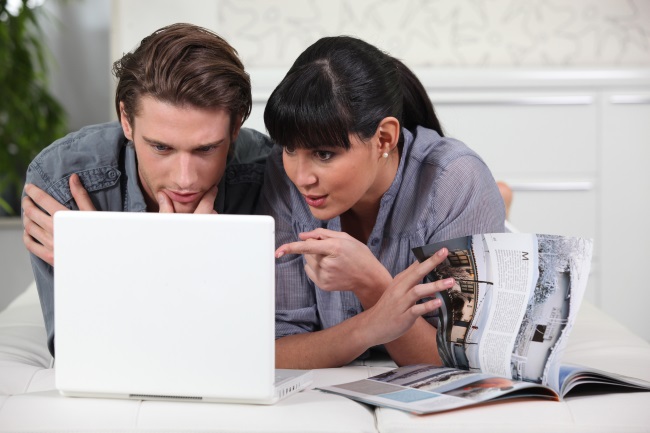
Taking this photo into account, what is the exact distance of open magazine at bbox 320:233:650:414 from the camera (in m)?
1.48

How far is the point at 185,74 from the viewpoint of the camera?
1.89 m

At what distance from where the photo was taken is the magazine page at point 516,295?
149cm

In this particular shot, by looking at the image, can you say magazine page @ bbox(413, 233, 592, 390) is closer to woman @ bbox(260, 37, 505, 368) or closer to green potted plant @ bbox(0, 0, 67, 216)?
woman @ bbox(260, 37, 505, 368)

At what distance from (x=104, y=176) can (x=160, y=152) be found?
0.76 ft

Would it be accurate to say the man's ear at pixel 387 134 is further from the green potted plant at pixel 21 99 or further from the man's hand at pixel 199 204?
the green potted plant at pixel 21 99

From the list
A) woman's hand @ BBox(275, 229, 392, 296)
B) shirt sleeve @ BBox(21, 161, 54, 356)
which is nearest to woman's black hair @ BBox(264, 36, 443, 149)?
woman's hand @ BBox(275, 229, 392, 296)

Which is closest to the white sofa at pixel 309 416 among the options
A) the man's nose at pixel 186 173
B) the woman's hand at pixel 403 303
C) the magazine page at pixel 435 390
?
the magazine page at pixel 435 390

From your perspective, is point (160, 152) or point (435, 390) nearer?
point (435, 390)

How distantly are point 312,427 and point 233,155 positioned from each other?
3.03 ft

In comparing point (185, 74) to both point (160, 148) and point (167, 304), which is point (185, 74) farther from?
point (167, 304)

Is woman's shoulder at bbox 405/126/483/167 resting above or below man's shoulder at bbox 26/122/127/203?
above

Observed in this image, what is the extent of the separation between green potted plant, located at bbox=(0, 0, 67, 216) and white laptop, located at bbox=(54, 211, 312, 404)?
2.94 meters

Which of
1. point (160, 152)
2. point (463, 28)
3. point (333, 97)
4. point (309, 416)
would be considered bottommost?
point (309, 416)

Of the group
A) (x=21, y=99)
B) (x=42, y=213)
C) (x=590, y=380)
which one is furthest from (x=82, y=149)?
(x=21, y=99)
